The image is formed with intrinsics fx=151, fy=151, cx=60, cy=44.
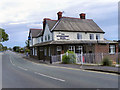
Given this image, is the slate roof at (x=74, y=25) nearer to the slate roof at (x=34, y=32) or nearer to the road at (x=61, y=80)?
the slate roof at (x=34, y=32)

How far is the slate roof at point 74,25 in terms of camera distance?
98.1 feet

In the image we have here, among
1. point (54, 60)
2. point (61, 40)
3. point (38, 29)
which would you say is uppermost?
point (38, 29)

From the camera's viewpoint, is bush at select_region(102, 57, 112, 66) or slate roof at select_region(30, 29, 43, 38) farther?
slate roof at select_region(30, 29, 43, 38)

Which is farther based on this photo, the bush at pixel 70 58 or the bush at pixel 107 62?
the bush at pixel 70 58

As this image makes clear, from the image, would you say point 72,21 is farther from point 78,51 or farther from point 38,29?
point 38,29

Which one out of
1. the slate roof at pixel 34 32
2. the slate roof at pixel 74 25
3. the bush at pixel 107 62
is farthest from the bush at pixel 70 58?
the slate roof at pixel 34 32

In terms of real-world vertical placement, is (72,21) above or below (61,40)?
above

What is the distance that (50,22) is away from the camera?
3244cm

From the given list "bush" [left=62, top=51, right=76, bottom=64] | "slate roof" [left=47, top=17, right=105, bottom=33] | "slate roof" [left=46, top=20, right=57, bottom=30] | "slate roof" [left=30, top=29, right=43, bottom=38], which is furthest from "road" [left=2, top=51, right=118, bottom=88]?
"slate roof" [left=30, top=29, right=43, bottom=38]

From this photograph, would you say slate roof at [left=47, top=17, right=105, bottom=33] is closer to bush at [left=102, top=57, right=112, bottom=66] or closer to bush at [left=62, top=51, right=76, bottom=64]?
bush at [left=62, top=51, right=76, bottom=64]

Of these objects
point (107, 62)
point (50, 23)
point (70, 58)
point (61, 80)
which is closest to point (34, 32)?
point (50, 23)

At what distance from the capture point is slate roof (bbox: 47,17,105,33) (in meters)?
29.9

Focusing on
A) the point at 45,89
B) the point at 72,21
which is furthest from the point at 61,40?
the point at 45,89

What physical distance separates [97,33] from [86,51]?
519 cm
